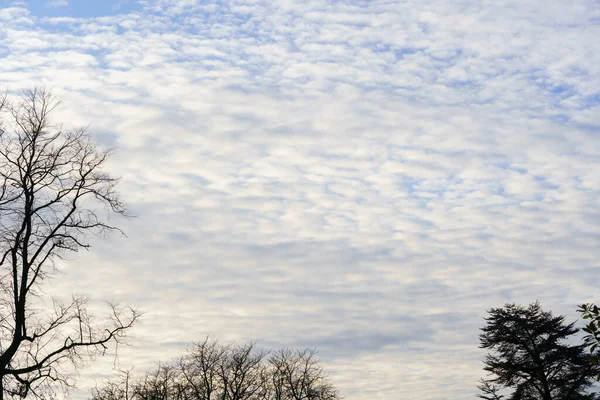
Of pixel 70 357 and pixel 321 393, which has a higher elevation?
pixel 321 393

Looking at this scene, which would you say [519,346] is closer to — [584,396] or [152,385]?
[584,396]

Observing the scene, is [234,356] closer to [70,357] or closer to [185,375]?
[185,375]

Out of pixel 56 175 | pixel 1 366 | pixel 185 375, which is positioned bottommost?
pixel 1 366

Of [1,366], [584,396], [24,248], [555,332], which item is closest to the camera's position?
[1,366]

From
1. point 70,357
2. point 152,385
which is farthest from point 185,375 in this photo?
point 70,357

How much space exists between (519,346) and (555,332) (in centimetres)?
362

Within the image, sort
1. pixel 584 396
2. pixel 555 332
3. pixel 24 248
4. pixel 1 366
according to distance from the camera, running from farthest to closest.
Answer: pixel 555 332 < pixel 584 396 < pixel 24 248 < pixel 1 366

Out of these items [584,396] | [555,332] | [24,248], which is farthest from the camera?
[555,332]

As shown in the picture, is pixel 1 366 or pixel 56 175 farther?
pixel 56 175

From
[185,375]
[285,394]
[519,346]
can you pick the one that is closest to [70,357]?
[185,375]

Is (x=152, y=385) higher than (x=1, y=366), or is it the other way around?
(x=152, y=385)

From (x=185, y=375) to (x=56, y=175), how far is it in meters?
38.5

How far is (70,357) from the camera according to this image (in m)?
22.1

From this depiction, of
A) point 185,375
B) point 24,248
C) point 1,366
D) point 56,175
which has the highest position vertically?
point 185,375
